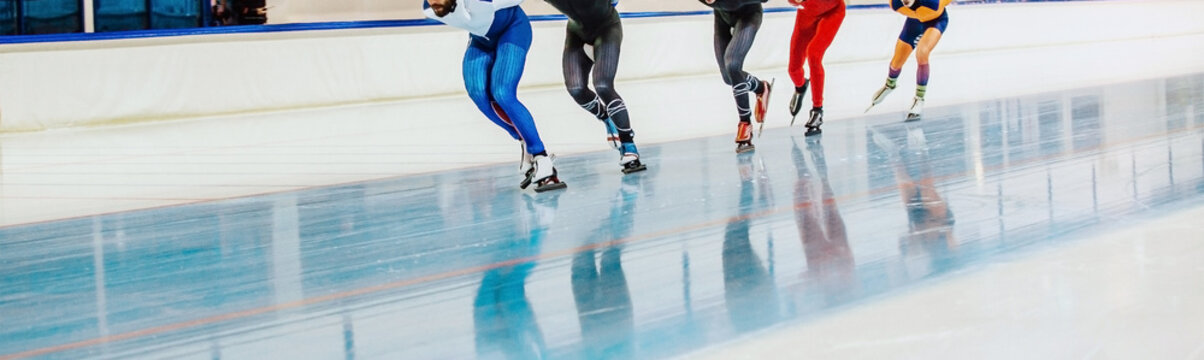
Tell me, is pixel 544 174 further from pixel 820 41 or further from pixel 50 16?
pixel 50 16

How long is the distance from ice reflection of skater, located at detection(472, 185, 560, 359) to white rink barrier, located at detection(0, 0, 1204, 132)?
718cm

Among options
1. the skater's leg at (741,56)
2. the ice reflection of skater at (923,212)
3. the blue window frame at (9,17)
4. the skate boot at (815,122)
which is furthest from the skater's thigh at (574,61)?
the blue window frame at (9,17)

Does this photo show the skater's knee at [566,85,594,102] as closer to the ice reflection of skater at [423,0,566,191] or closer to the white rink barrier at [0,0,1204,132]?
the ice reflection of skater at [423,0,566,191]

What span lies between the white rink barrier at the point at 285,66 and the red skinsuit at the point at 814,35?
20.0 feet

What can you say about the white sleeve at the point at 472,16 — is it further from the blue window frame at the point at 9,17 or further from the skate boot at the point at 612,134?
the blue window frame at the point at 9,17

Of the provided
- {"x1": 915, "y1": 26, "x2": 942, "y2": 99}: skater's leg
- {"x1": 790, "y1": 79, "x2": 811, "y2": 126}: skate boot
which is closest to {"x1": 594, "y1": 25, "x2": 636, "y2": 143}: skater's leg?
{"x1": 790, "y1": 79, "x2": 811, "y2": 126}: skate boot

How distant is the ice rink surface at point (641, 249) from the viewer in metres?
2.87

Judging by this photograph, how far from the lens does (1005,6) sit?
2130 cm

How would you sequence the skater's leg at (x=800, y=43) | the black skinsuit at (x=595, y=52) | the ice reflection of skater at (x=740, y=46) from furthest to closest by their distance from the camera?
the skater's leg at (x=800, y=43) → the ice reflection of skater at (x=740, y=46) → the black skinsuit at (x=595, y=52)

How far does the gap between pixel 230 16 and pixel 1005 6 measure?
48.2 feet

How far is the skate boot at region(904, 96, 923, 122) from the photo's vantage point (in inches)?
349

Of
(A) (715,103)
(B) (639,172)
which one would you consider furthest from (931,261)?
(A) (715,103)

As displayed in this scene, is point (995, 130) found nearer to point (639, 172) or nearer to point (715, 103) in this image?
point (639, 172)

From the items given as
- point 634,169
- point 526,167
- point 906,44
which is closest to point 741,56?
point 634,169
